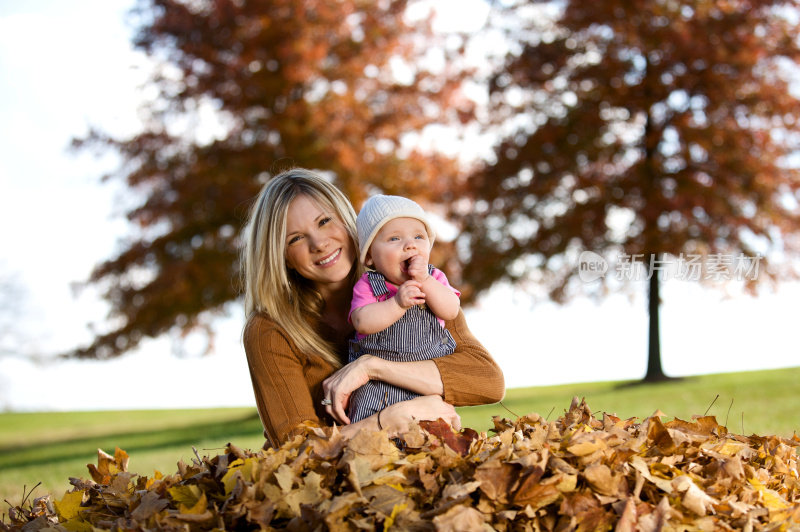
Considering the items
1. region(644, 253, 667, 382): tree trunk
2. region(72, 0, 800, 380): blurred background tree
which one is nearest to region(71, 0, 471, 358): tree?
region(72, 0, 800, 380): blurred background tree

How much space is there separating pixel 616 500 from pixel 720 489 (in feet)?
1.63

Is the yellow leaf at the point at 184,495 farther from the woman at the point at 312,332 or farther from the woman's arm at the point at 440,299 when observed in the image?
the woman's arm at the point at 440,299

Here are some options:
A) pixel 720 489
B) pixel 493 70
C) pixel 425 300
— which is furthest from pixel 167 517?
pixel 493 70

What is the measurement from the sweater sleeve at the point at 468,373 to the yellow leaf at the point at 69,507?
4.92ft

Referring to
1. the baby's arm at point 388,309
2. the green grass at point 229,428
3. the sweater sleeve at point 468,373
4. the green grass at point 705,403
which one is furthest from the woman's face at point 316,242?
the green grass at point 705,403

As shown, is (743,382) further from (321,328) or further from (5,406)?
(5,406)

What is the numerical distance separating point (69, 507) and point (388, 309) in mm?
1450

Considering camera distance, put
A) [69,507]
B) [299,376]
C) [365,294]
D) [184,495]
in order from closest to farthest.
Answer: [184,495] → [69,507] → [365,294] → [299,376]

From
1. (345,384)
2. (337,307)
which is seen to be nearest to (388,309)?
(345,384)

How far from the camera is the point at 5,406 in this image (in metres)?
19.5

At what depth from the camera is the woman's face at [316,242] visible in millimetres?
3266

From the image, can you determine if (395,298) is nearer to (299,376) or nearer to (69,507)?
(299,376)

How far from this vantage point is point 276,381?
3.14 m

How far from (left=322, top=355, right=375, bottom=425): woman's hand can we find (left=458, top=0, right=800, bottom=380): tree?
12.1 metres
